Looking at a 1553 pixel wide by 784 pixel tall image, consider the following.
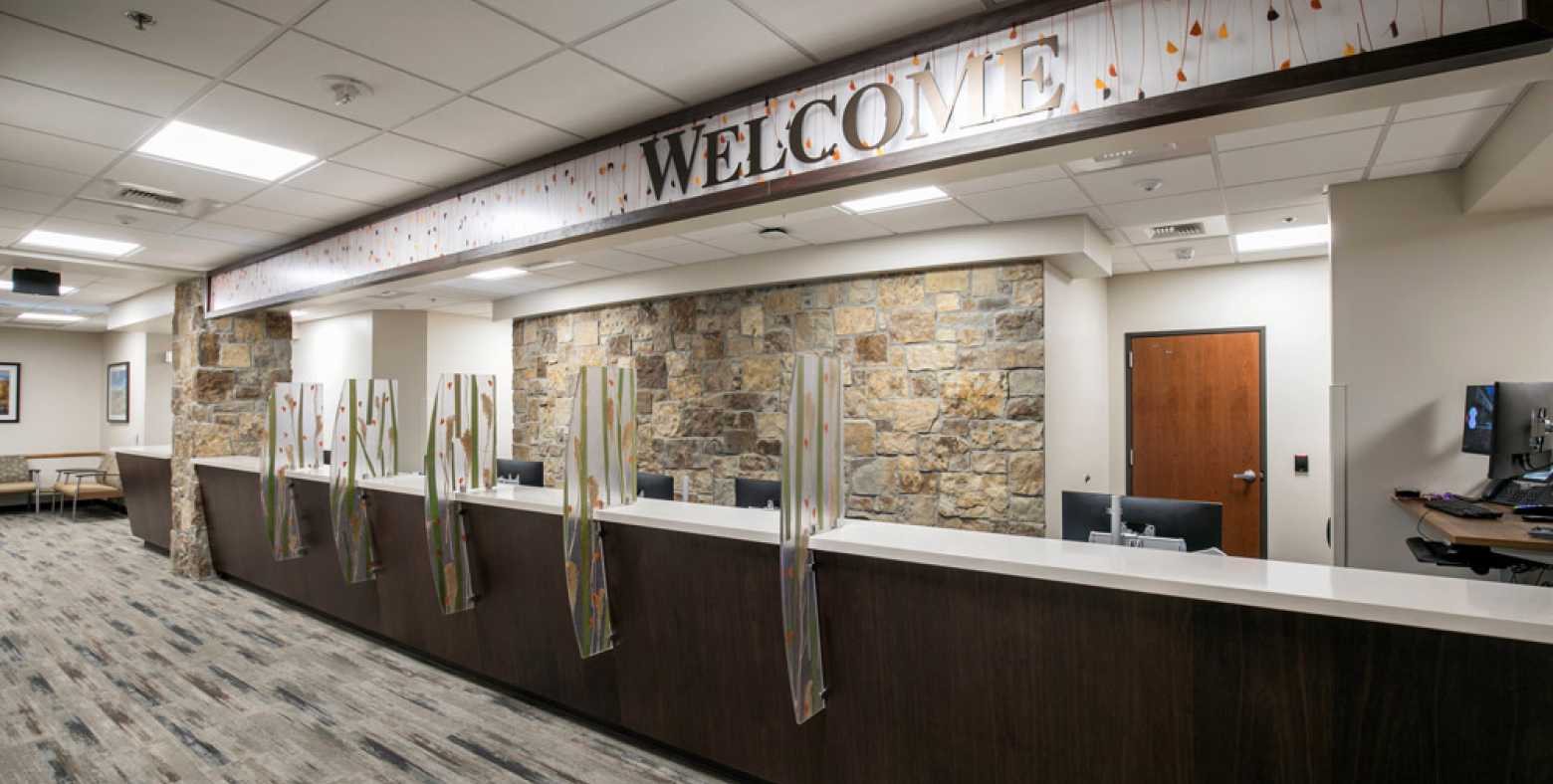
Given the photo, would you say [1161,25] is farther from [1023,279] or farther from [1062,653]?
[1023,279]

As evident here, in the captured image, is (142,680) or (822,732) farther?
(142,680)

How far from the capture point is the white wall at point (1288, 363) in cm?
526

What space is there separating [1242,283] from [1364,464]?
7.73ft

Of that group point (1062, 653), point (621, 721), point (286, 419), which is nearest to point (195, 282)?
point (286, 419)

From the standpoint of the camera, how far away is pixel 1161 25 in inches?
69.6

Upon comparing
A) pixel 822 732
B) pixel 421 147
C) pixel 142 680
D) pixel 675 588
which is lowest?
pixel 142 680

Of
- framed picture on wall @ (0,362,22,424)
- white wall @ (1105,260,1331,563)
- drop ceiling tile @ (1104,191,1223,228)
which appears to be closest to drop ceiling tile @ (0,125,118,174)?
drop ceiling tile @ (1104,191,1223,228)

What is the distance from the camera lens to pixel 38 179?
11.2ft

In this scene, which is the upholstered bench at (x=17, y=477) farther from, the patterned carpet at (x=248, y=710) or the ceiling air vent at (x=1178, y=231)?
the ceiling air vent at (x=1178, y=231)

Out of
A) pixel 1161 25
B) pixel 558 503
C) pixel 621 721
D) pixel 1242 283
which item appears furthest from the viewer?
pixel 1242 283

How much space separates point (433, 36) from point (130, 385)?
9.96 meters

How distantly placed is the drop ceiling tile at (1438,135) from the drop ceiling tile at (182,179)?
5.13 meters

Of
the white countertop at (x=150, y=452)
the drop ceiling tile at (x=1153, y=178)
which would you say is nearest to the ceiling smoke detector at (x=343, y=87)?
the drop ceiling tile at (x=1153, y=178)

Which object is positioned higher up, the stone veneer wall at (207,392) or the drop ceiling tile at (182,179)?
the drop ceiling tile at (182,179)
